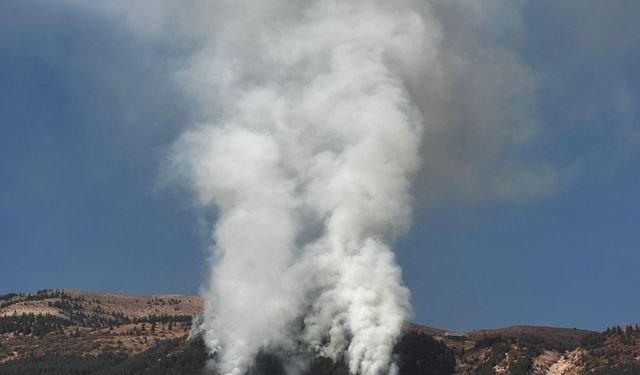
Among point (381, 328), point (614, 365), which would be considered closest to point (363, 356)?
point (381, 328)

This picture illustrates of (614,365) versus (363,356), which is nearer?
(363,356)

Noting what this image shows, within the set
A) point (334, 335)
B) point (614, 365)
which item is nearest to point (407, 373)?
point (334, 335)

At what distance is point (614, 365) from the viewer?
199 meters

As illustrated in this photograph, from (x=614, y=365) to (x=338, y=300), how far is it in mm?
59107

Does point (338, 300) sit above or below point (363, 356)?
above

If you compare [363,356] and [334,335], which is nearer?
[363,356]

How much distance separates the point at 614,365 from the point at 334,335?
58.7 meters

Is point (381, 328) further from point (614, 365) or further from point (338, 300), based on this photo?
point (614, 365)

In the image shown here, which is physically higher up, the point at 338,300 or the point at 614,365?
the point at 338,300

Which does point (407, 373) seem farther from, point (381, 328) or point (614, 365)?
point (614, 365)

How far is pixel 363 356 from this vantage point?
7293 inches

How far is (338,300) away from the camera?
19900 cm

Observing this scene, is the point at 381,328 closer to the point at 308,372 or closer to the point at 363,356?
the point at 363,356

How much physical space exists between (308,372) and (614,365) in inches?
2512
